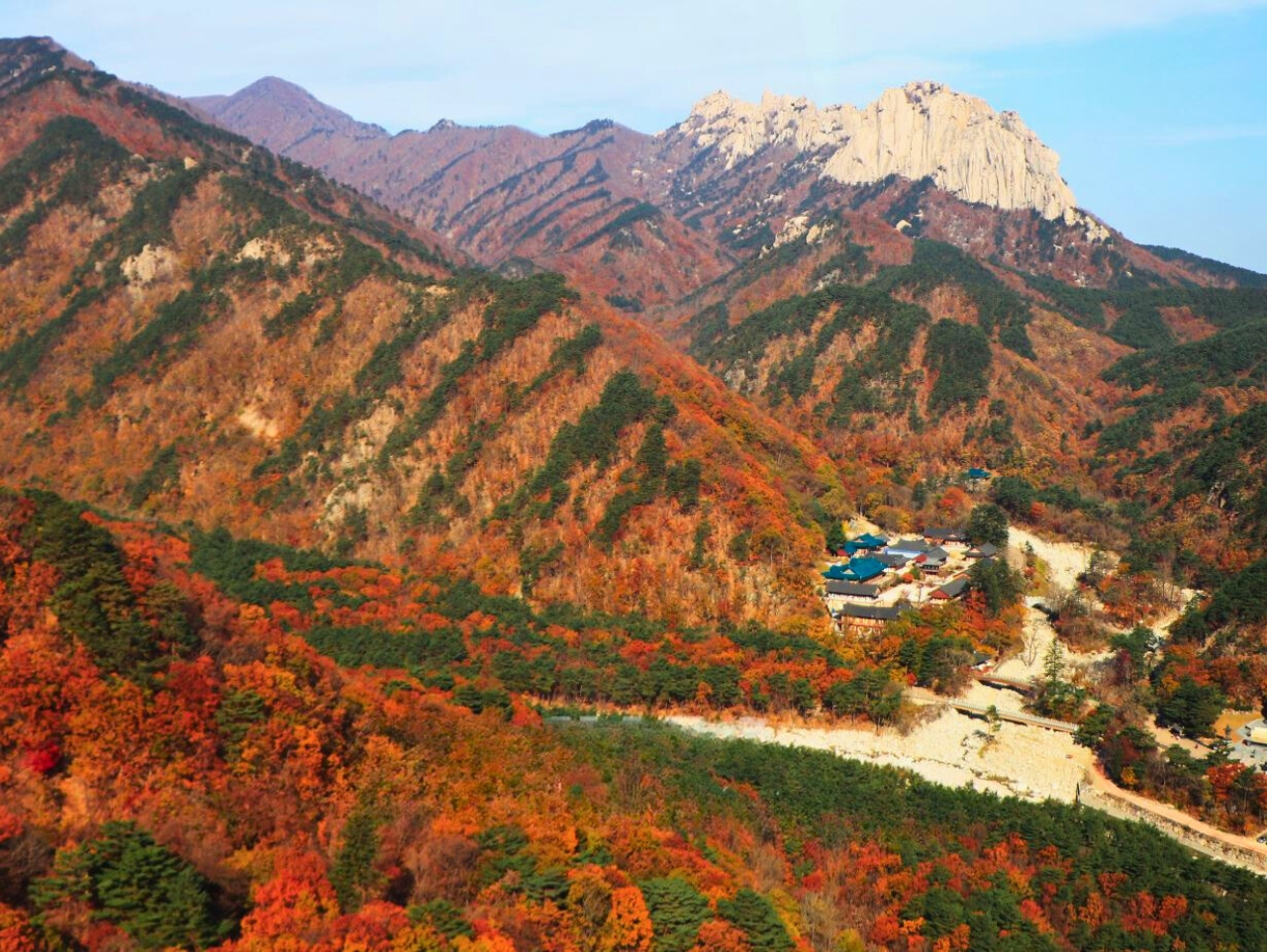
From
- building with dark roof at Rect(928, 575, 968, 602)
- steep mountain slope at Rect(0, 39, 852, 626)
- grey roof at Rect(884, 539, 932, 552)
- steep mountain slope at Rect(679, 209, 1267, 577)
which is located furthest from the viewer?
steep mountain slope at Rect(679, 209, 1267, 577)

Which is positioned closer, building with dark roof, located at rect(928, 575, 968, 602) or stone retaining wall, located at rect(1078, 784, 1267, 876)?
stone retaining wall, located at rect(1078, 784, 1267, 876)

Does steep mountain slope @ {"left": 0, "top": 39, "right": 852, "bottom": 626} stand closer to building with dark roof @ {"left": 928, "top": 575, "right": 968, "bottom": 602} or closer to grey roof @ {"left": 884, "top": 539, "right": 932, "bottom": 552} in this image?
grey roof @ {"left": 884, "top": 539, "right": 932, "bottom": 552}

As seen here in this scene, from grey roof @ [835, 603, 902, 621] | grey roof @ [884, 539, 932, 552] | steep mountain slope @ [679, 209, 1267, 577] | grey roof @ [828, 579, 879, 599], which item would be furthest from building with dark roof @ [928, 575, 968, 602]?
steep mountain slope @ [679, 209, 1267, 577]

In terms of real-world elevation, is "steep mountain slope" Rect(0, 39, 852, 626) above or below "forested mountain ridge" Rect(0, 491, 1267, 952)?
above

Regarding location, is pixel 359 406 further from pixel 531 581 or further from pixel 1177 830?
pixel 1177 830

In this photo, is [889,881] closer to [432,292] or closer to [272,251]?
[432,292]

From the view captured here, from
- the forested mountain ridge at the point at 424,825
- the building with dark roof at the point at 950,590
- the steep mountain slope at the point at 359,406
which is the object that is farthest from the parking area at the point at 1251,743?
the steep mountain slope at the point at 359,406

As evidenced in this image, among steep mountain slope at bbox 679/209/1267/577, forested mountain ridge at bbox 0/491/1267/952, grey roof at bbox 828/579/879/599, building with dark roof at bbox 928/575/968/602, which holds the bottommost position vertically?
forested mountain ridge at bbox 0/491/1267/952

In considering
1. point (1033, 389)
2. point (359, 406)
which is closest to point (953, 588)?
point (359, 406)
